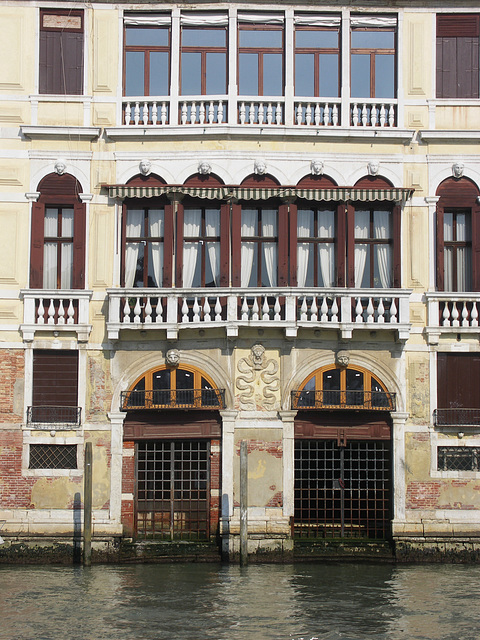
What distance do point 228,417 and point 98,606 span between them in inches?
232

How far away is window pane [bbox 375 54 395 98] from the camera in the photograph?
24.5 meters

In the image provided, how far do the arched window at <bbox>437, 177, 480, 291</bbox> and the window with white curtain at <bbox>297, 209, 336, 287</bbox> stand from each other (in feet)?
7.88

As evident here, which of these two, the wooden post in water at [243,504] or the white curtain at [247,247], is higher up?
the white curtain at [247,247]

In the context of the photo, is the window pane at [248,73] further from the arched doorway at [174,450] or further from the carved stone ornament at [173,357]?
the arched doorway at [174,450]

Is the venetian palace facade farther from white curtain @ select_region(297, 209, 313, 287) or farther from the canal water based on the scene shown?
the canal water

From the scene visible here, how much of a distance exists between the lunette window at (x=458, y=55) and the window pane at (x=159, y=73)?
6147mm

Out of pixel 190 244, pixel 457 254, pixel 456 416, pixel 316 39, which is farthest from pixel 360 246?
pixel 316 39

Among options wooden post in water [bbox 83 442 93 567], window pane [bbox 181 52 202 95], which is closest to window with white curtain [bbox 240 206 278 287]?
window pane [bbox 181 52 202 95]

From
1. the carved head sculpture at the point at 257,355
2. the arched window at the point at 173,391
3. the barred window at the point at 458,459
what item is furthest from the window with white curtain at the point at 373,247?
the arched window at the point at 173,391

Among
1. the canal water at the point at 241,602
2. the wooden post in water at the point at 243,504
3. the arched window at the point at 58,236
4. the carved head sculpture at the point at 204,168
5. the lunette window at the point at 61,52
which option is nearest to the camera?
the canal water at the point at 241,602

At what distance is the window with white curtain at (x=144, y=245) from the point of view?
79.4 feet

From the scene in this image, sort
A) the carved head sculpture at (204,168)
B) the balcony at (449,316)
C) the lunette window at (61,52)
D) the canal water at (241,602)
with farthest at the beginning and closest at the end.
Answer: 1. the lunette window at (61,52)
2. the carved head sculpture at (204,168)
3. the balcony at (449,316)
4. the canal water at (241,602)

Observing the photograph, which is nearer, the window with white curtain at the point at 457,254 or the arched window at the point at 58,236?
the arched window at the point at 58,236

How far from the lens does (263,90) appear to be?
24359 millimetres
